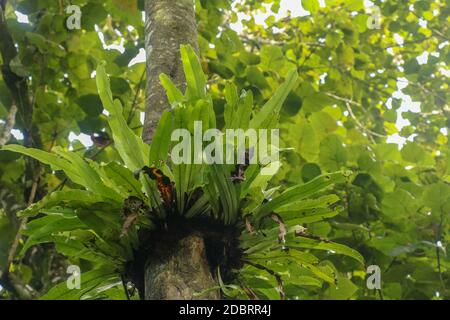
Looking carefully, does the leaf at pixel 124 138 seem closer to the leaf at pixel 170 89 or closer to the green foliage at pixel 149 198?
the green foliage at pixel 149 198

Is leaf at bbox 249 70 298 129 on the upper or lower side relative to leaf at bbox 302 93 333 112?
lower

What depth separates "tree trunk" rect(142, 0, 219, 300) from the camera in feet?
3.71

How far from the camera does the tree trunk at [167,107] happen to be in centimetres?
113

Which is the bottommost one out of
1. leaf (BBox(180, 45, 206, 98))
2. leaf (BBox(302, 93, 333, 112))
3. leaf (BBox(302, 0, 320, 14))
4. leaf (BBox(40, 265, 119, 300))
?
leaf (BBox(40, 265, 119, 300))

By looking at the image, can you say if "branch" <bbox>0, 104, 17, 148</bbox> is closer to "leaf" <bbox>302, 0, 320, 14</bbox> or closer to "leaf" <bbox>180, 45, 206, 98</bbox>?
"leaf" <bbox>180, 45, 206, 98</bbox>

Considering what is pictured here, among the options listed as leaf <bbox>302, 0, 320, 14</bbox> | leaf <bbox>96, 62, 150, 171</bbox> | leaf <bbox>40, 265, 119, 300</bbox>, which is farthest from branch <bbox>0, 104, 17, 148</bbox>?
leaf <bbox>302, 0, 320, 14</bbox>

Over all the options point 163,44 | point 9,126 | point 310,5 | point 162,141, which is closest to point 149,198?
point 162,141

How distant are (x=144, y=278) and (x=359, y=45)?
3.25m

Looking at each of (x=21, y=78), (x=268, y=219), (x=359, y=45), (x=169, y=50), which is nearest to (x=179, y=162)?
(x=268, y=219)

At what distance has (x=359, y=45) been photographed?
4.06m

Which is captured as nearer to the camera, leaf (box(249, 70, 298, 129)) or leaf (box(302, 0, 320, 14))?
leaf (box(249, 70, 298, 129))

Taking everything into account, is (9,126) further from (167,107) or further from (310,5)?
(310,5)

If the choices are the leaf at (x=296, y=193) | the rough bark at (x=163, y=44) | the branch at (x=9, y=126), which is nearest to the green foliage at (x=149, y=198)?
the leaf at (x=296, y=193)
